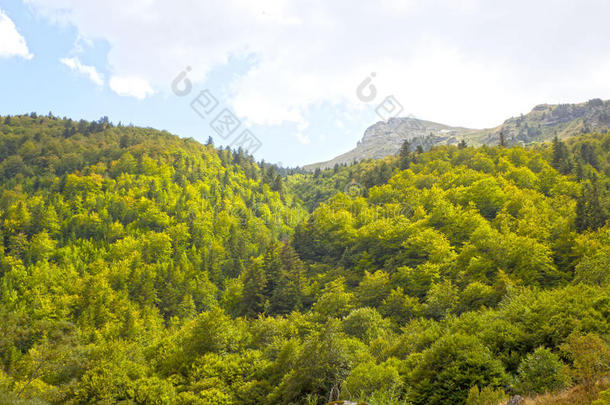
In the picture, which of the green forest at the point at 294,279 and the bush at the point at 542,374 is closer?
the bush at the point at 542,374

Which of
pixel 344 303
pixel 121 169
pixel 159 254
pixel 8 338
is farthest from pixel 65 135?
pixel 344 303

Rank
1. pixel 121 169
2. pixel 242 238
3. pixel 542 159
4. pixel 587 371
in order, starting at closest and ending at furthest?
pixel 587 371 → pixel 542 159 → pixel 242 238 → pixel 121 169

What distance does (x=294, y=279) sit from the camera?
67000 millimetres

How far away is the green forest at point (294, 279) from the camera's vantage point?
73.7 feet

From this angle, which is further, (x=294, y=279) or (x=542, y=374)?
(x=294, y=279)

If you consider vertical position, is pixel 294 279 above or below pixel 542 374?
above

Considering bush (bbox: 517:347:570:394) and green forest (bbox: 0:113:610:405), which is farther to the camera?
green forest (bbox: 0:113:610:405)

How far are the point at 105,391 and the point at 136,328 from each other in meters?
39.2

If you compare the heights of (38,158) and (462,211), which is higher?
(38,158)

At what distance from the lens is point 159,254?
93625 mm

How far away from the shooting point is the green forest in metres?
22.5

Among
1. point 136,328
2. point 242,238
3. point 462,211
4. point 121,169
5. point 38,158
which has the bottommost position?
point 462,211

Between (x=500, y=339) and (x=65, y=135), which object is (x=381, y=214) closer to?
(x=500, y=339)

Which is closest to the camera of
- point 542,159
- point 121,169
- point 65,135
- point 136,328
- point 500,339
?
point 500,339
